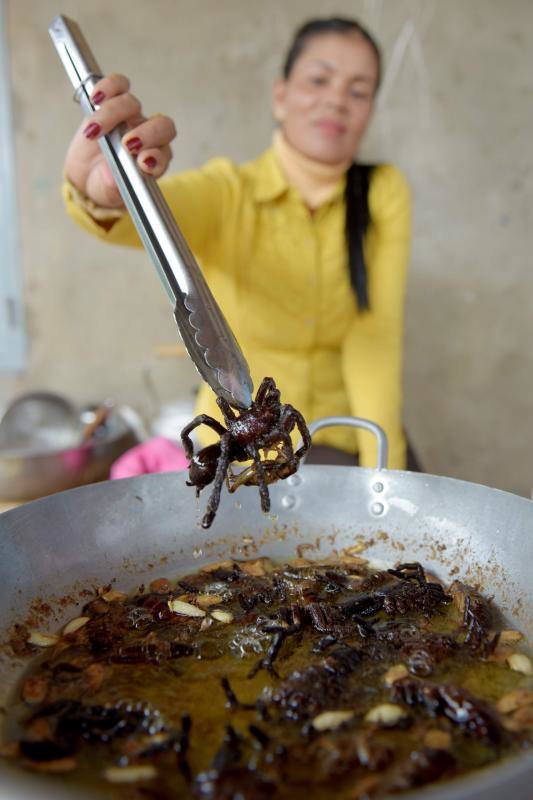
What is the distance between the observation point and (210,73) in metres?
3.54

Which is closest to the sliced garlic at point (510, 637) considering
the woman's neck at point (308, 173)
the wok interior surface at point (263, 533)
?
the wok interior surface at point (263, 533)

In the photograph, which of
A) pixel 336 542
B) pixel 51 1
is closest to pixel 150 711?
pixel 336 542

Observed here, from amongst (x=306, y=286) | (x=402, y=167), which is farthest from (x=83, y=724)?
(x=402, y=167)

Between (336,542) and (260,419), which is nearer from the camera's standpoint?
(260,419)

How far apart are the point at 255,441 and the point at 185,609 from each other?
42cm

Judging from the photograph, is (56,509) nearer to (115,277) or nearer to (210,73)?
(115,277)

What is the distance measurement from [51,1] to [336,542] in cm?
320

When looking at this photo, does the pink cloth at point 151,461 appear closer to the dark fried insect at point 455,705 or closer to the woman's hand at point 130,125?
the woman's hand at point 130,125

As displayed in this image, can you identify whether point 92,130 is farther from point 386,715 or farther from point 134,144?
point 386,715

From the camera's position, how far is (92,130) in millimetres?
1545

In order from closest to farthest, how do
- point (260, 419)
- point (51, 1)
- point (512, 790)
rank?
1. point (512, 790)
2. point (260, 419)
3. point (51, 1)

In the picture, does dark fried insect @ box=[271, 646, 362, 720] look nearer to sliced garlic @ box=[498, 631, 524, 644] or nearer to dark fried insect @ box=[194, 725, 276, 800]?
dark fried insect @ box=[194, 725, 276, 800]

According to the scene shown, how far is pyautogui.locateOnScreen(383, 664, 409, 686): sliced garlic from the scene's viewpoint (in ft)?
4.02

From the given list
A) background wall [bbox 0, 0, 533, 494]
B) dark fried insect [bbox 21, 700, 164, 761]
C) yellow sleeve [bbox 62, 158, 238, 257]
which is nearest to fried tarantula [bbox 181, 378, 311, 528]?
dark fried insect [bbox 21, 700, 164, 761]
